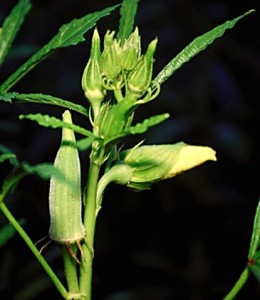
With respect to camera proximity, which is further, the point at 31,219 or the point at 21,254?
the point at 31,219

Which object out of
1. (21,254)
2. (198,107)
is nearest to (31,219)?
(21,254)

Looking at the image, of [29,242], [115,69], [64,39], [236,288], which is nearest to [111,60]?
[115,69]

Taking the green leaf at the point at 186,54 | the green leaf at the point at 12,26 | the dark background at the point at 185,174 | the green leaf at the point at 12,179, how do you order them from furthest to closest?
the dark background at the point at 185,174 → the green leaf at the point at 12,26 → the green leaf at the point at 186,54 → the green leaf at the point at 12,179

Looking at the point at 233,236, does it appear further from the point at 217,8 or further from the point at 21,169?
the point at 21,169

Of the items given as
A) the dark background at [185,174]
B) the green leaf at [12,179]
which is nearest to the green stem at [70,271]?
the green leaf at [12,179]

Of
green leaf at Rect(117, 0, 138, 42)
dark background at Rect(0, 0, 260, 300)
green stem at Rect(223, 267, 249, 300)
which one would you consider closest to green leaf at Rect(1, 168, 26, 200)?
green leaf at Rect(117, 0, 138, 42)

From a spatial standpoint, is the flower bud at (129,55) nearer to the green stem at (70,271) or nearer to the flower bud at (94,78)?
Answer: the flower bud at (94,78)
